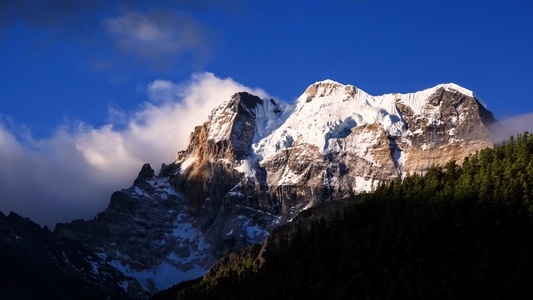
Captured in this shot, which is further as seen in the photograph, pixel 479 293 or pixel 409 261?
pixel 409 261

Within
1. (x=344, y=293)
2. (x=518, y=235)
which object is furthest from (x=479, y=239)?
(x=344, y=293)

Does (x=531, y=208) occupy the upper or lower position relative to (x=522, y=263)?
upper

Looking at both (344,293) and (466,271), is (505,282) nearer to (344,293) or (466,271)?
(466,271)

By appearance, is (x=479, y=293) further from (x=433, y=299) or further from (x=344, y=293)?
(x=344, y=293)

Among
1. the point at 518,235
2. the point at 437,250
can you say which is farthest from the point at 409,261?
the point at 518,235

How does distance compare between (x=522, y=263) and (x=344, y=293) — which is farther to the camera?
(x=344, y=293)

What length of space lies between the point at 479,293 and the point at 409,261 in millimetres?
17647

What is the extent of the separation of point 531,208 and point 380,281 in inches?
996

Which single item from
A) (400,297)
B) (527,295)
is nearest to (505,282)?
(527,295)

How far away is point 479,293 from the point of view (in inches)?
7239

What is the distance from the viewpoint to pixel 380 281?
198 meters

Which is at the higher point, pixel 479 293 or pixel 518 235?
pixel 518 235

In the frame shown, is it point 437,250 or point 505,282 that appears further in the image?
point 437,250

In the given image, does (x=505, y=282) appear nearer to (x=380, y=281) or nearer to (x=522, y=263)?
(x=522, y=263)
